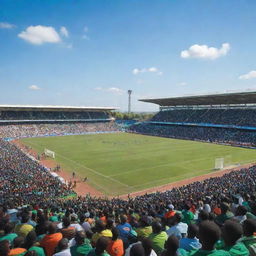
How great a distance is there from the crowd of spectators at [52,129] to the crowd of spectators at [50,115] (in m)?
4.68

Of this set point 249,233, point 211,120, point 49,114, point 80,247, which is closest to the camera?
point 249,233

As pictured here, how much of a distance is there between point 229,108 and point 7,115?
7786cm

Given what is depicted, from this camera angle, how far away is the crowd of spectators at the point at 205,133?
58625 mm

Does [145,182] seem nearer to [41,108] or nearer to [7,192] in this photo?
[7,192]

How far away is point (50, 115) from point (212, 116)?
61.5 meters

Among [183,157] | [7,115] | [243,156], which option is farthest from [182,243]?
[7,115]

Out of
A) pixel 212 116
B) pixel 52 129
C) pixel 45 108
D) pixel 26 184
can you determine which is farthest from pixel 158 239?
pixel 45 108

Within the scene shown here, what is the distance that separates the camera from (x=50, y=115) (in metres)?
91.5

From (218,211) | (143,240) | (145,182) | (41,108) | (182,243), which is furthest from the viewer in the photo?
(41,108)

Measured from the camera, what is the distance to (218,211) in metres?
8.81

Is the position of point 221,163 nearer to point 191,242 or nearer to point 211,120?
point 191,242

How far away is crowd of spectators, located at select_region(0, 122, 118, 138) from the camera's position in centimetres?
7369

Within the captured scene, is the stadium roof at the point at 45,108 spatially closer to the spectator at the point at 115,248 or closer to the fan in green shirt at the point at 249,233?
the spectator at the point at 115,248

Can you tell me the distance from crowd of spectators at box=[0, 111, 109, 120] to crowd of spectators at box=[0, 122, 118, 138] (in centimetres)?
468
